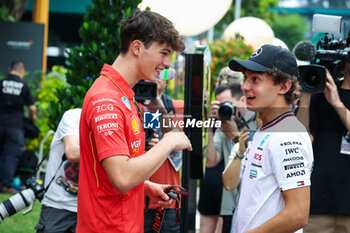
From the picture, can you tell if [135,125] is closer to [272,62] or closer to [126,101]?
[126,101]

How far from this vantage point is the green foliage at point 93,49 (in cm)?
399

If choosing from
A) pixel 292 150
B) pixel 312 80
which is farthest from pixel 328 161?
pixel 292 150

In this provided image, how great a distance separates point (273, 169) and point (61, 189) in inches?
66.2

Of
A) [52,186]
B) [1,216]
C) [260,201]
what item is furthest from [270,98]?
[1,216]

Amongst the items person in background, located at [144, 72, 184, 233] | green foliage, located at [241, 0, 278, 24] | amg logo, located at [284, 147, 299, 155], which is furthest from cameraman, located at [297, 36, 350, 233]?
green foliage, located at [241, 0, 278, 24]

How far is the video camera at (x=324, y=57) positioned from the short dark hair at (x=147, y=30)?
43.5 inches

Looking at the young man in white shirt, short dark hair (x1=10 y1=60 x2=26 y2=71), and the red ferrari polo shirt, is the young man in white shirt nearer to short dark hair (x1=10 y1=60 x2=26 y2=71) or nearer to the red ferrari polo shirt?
the red ferrari polo shirt

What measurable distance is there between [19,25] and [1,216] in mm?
10325

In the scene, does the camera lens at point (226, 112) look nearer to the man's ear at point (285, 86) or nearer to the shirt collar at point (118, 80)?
the man's ear at point (285, 86)

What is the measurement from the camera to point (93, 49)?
158 inches

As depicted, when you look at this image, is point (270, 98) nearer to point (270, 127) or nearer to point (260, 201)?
point (270, 127)

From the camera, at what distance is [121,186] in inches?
77.9

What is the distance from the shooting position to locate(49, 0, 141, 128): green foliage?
157 inches

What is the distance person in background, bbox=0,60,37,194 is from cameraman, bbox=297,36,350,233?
6037 millimetres
